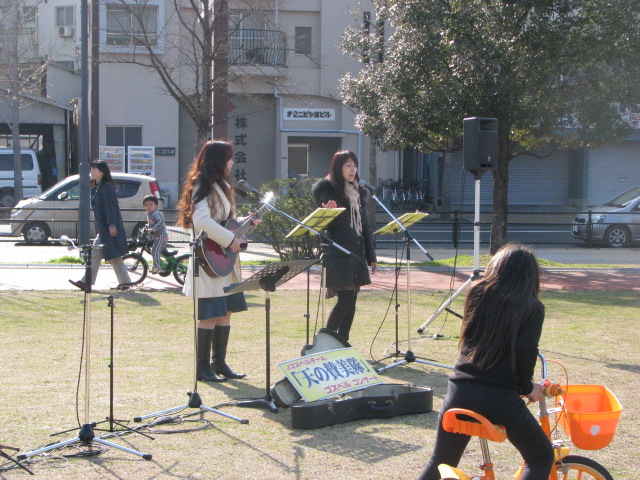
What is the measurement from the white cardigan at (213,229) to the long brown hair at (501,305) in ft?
10.1

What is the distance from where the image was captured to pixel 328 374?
605 cm

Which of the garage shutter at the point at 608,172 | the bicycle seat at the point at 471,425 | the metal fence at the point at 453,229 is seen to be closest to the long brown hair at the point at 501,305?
the bicycle seat at the point at 471,425

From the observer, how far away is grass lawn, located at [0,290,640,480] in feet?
16.2

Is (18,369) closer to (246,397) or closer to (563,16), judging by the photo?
(246,397)

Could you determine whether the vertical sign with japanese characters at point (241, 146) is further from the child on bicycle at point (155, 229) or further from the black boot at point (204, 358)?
the black boot at point (204, 358)

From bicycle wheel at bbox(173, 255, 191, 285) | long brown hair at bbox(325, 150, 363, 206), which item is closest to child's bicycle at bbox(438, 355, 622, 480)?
long brown hair at bbox(325, 150, 363, 206)

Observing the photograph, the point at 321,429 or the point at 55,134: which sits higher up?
the point at 55,134

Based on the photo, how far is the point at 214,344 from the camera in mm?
6938

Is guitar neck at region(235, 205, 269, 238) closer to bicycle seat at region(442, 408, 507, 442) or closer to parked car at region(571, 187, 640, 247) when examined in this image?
bicycle seat at region(442, 408, 507, 442)

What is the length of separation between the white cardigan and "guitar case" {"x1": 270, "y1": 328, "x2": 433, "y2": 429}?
1025 millimetres

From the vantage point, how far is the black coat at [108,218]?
1130cm

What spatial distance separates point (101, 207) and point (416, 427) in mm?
7057

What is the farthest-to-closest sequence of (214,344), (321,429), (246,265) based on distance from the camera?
(246,265) → (214,344) → (321,429)

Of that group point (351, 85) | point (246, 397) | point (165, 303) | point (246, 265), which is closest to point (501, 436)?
point (246, 397)
